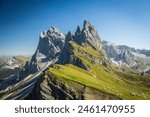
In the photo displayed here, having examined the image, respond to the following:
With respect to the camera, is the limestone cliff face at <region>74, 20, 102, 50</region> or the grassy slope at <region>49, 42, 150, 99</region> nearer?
the grassy slope at <region>49, 42, 150, 99</region>

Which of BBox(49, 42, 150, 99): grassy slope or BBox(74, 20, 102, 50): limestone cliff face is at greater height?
BBox(74, 20, 102, 50): limestone cliff face

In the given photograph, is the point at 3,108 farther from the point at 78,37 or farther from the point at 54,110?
the point at 78,37

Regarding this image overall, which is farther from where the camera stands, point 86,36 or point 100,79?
point 86,36

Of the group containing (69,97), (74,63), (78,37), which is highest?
(78,37)

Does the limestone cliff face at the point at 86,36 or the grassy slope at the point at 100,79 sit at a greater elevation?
the limestone cliff face at the point at 86,36

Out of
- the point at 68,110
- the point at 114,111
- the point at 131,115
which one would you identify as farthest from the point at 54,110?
the point at 131,115

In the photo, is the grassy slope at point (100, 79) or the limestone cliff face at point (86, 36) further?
the limestone cliff face at point (86, 36)

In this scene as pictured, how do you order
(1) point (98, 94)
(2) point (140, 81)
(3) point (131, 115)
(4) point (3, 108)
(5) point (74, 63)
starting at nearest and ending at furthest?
(3) point (131, 115) → (4) point (3, 108) → (1) point (98, 94) → (5) point (74, 63) → (2) point (140, 81)

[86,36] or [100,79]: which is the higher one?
[86,36]

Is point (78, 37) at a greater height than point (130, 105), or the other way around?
point (78, 37)

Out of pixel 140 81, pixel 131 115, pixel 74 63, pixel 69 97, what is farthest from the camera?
pixel 140 81

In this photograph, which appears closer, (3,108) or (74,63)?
(3,108)
